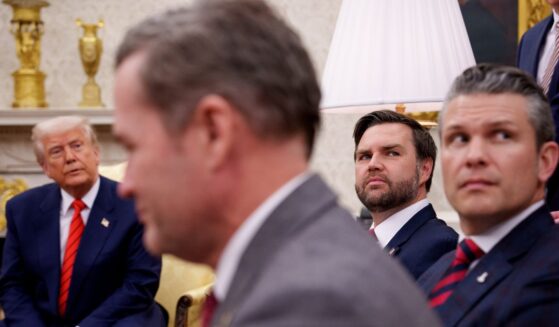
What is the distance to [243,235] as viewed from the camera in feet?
3.41

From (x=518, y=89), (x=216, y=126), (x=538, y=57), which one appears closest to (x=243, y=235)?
(x=216, y=126)

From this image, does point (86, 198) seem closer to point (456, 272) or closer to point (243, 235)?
point (456, 272)

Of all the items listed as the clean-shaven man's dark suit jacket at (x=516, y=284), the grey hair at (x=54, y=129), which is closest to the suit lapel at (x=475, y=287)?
the clean-shaven man's dark suit jacket at (x=516, y=284)

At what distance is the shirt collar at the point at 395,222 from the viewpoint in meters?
3.14

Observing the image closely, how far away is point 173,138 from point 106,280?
310cm

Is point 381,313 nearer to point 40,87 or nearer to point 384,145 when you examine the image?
point 384,145

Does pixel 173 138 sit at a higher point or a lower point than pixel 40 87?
higher

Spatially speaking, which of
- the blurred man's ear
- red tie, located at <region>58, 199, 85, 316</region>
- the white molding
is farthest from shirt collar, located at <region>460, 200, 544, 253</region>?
the white molding

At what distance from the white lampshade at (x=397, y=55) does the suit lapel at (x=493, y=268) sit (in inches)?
44.6

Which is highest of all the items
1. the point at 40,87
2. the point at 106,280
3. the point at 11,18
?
the point at 11,18

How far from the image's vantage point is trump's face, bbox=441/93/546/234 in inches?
70.6

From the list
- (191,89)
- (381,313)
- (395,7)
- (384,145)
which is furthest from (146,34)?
(384,145)

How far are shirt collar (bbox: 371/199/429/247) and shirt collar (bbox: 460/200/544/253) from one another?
131 cm

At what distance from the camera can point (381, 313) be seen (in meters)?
0.91
